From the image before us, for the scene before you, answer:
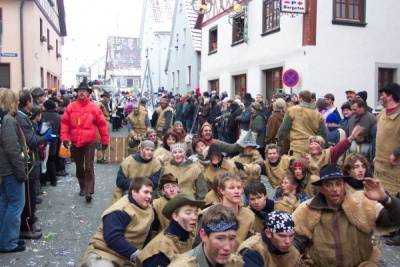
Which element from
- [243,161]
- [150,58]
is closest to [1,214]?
[243,161]

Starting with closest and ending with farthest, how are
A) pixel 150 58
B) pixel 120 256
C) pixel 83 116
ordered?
pixel 120 256
pixel 83 116
pixel 150 58

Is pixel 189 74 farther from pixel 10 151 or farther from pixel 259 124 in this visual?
pixel 10 151

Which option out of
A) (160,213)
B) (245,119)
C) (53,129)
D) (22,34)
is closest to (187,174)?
(160,213)

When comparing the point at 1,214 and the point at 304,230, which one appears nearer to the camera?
the point at 304,230

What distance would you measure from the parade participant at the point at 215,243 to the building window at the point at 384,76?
581 inches

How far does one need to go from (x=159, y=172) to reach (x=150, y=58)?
42378mm

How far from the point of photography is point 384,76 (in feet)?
54.6

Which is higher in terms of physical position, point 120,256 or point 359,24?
point 359,24

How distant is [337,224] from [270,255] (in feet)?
1.87

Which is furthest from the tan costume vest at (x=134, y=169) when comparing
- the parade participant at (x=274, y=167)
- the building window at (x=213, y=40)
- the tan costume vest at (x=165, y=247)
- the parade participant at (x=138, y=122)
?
the building window at (x=213, y=40)

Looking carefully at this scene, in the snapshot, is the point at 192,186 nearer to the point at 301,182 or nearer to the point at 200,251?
the point at 301,182

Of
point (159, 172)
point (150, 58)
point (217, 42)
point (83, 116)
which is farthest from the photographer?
point (150, 58)

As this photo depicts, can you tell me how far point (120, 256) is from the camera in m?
4.48

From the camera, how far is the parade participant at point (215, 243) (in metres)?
3.04
